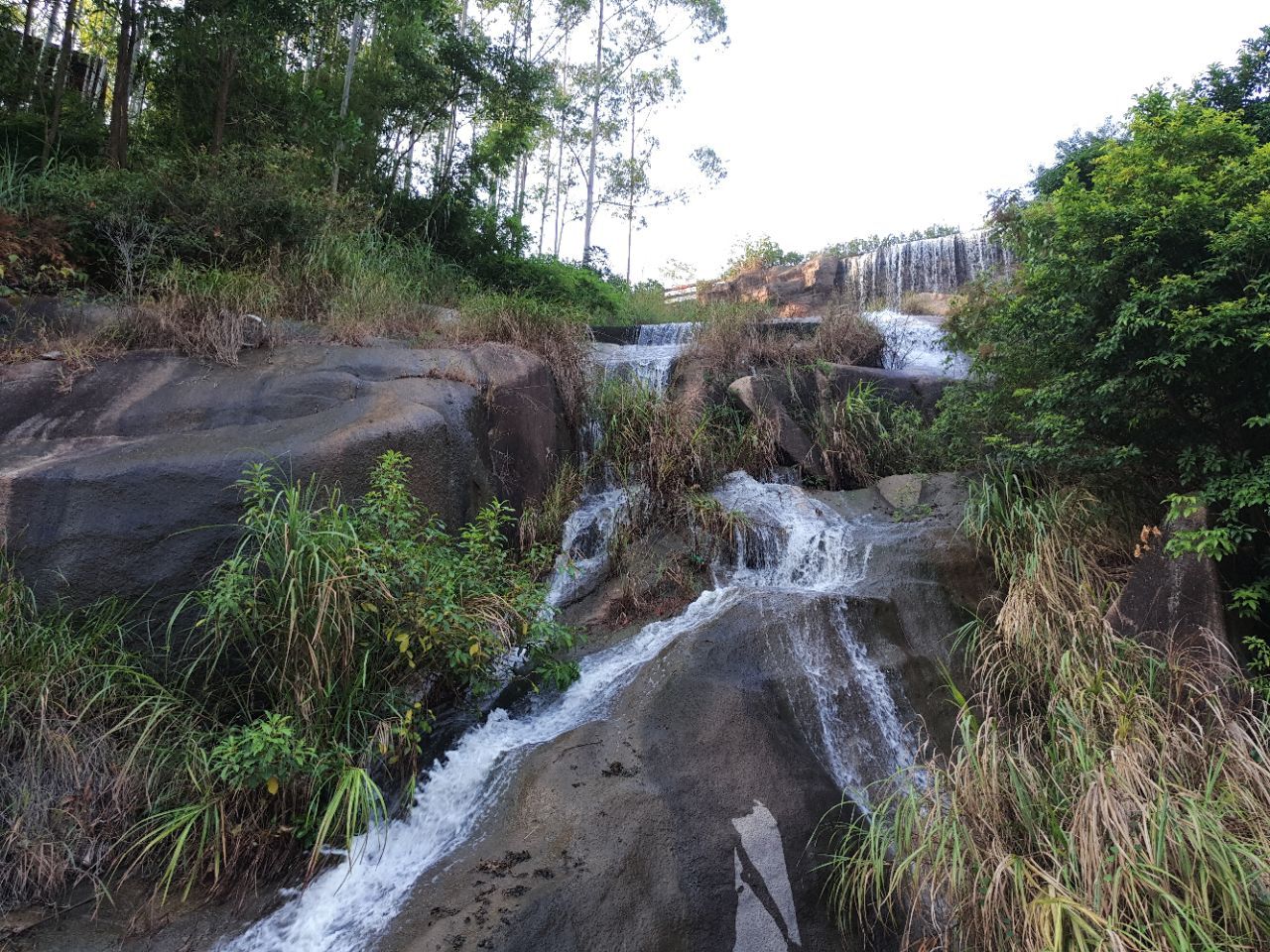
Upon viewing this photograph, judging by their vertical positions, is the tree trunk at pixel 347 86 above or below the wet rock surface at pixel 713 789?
above

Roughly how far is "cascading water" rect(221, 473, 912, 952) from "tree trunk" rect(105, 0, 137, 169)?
28.4ft

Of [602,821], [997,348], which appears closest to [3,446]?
[602,821]

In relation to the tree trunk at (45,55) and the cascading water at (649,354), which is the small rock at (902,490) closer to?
the cascading water at (649,354)

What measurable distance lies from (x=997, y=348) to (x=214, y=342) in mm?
7058

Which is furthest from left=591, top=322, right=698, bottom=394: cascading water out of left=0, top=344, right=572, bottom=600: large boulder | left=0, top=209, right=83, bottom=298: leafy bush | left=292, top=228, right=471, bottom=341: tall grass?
left=0, top=209, right=83, bottom=298: leafy bush

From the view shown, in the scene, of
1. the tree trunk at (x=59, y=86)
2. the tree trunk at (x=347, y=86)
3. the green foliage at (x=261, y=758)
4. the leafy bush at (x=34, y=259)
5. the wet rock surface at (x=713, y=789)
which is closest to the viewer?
the wet rock surface at (x=713, y=789)

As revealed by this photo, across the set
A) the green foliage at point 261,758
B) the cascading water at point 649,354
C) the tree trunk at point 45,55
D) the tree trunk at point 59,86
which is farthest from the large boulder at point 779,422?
the tree trunk at point 45,55

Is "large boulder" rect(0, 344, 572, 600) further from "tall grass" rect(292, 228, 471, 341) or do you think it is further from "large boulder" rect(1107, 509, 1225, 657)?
"large boulder" rect(1107, 509, 1225, 657)

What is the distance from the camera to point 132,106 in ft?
47.4

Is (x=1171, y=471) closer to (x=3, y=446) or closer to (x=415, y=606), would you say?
(x=415, y=606)

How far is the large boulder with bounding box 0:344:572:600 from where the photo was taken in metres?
4.64

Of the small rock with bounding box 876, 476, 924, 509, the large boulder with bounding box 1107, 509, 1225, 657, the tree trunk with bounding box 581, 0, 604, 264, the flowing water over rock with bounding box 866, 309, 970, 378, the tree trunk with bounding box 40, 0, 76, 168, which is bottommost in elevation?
the large boulder with bounding box 1107, 509, 1225, 657

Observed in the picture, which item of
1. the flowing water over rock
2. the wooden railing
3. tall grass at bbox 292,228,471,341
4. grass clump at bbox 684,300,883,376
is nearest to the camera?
tall grass at bbox 292,228,471,341

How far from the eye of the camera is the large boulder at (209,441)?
464 cm
